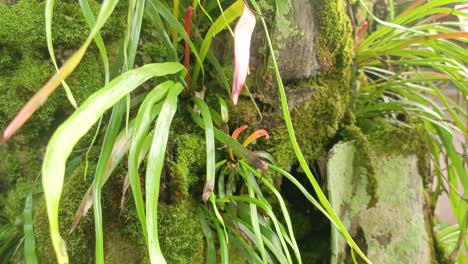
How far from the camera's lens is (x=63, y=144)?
39cm

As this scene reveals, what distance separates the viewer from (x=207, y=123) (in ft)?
2.31

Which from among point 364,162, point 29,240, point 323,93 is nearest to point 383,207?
point 364,162

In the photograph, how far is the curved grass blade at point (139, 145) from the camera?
534 millimetres

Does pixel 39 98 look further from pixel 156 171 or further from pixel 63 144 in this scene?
pixel 156 171

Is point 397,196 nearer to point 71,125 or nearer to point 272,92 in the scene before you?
point 272,92

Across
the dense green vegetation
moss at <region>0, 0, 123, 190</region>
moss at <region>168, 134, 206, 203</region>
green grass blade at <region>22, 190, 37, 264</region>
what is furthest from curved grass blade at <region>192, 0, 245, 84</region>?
green grass blade at <region>22, 190, 37, 264</region>

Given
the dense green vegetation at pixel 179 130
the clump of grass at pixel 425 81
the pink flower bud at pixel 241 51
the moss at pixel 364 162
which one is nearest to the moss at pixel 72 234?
the dense green vegetation at pixel 179 130

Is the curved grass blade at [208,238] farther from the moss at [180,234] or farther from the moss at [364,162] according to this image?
the moss at [364,162]

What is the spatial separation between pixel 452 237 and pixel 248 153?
0.95 meters

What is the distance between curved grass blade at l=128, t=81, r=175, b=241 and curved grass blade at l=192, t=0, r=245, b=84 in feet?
0.50

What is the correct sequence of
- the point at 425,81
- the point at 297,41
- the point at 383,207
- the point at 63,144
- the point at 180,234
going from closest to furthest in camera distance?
1. the point at 63,144
2. the point at 180,234
3. the point at 297,41
4. the point at 383,207
5. the point at 425,81

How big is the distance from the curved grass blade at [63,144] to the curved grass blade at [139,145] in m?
0.06

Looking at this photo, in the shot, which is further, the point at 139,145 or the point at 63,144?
the point at 139,145

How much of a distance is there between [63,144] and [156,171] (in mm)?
163
